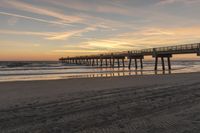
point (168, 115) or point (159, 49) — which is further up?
point (159, 49)

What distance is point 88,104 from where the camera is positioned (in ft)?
27.7

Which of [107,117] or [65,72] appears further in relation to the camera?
[65,72]

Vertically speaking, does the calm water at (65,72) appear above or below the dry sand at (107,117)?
below

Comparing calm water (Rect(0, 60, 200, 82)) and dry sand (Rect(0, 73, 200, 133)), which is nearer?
dry sand (Rect(0, 73, 200, 133))

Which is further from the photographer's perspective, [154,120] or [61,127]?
[154,120]

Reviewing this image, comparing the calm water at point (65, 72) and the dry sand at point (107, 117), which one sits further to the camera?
the calm water at point (65, 72)

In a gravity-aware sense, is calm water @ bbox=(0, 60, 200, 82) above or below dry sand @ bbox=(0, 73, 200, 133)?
below

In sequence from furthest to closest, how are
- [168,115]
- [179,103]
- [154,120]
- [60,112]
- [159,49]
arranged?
[159,49]
[179,103]
[60,112]
[168,115]
[154,120]

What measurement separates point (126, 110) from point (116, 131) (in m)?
2.13

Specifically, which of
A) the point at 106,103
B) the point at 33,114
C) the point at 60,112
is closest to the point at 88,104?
the point at 106,103

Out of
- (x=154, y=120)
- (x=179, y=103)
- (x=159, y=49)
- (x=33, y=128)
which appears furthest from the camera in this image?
(x=159, y=49)

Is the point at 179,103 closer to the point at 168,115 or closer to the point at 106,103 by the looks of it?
the point at 168,115

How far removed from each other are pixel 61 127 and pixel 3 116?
2263mm

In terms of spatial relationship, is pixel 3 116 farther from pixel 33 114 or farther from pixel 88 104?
pixel 88 104
